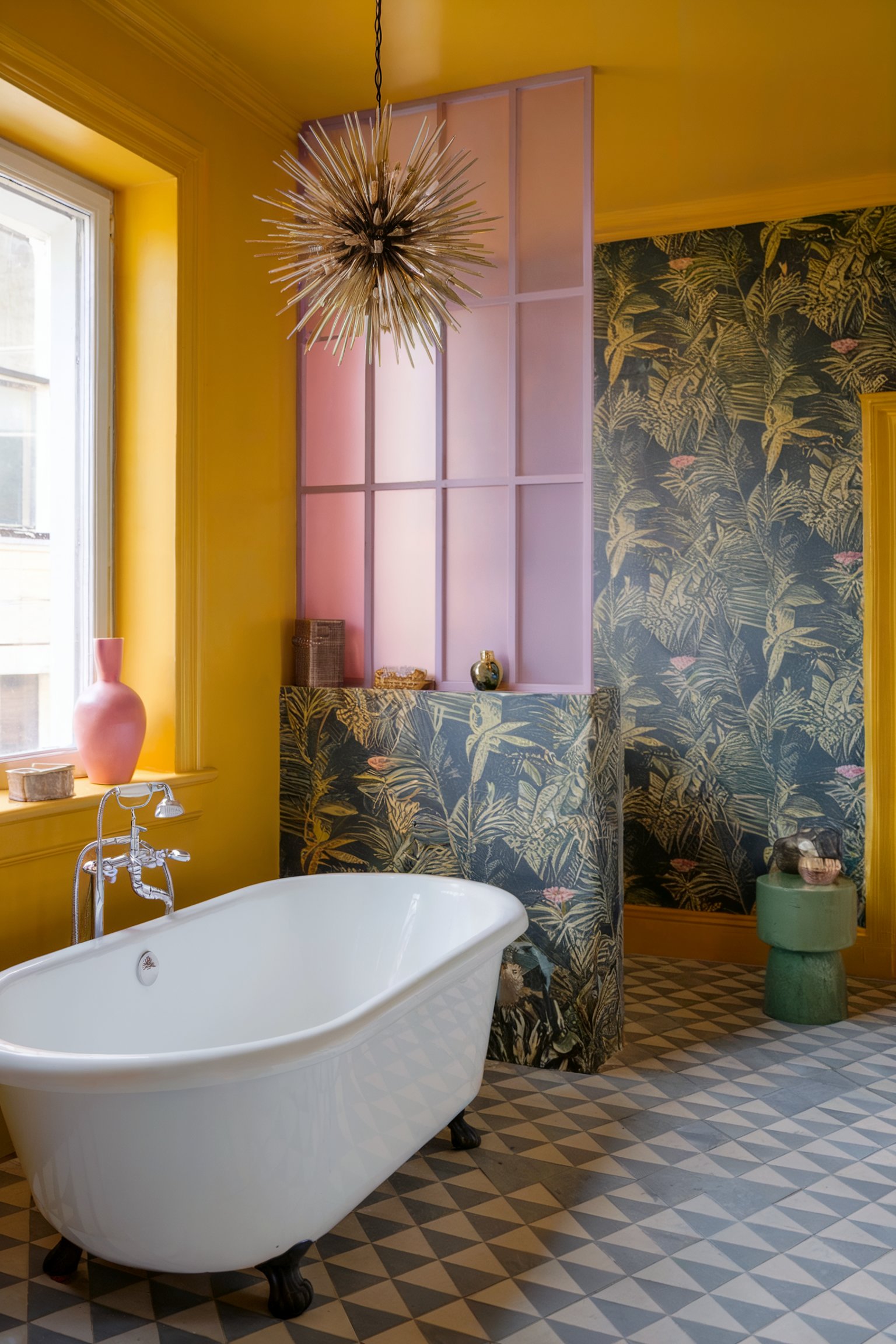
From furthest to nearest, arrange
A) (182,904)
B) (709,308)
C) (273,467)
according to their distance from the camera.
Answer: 1. (709,308)
2. (273,467)
3. (182,904)

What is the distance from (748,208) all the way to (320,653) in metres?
2.36

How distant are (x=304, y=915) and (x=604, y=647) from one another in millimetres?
1915

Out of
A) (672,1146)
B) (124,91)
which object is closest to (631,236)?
(124,91)

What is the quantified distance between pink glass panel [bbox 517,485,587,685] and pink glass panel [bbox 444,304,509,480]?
17cm

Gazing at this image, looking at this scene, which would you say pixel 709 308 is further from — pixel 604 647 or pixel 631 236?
pixel 604 647

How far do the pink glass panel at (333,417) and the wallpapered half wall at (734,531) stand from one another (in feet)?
3.98

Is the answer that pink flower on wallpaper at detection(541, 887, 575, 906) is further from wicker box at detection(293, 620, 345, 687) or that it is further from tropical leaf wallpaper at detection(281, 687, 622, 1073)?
wicker box at detection(293, 620, 345, 687)

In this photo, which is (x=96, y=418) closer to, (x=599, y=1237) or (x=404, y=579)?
(x=404, y=579)

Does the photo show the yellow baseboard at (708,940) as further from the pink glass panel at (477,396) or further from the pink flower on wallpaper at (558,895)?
the pink glass panel at (477,396)

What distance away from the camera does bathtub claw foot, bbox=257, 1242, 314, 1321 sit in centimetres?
188

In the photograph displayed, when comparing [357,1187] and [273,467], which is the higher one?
[273,467]

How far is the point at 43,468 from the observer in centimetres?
286

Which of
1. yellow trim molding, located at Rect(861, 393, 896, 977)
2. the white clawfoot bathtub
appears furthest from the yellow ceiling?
the white clawfoot bathtub

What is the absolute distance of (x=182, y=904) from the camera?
3000mm
